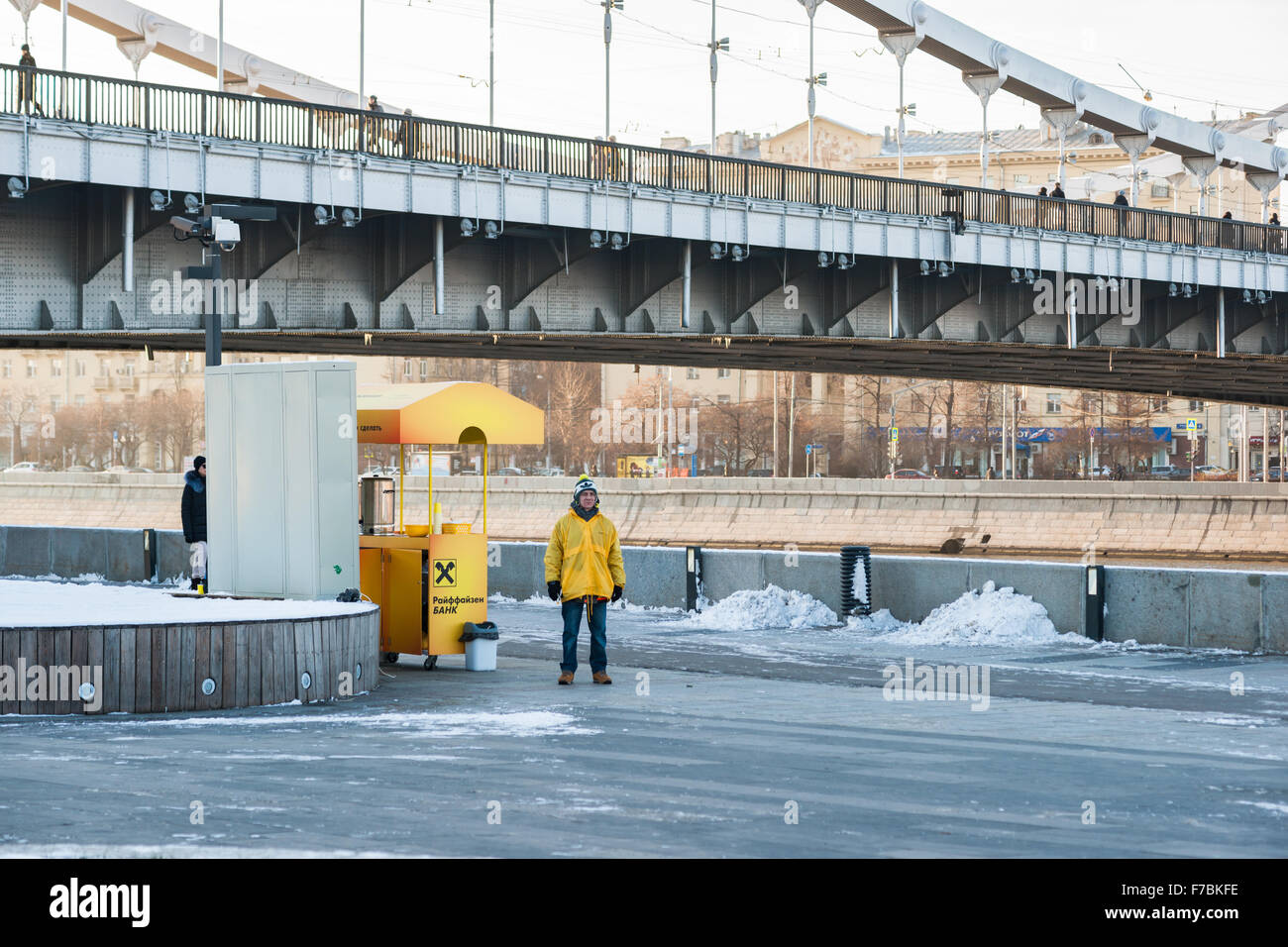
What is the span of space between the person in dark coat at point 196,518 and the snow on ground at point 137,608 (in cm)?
630

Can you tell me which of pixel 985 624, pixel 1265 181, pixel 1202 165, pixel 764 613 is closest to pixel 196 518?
pixel 764 613

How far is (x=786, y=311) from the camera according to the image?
3459 cm

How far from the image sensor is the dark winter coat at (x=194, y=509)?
22.1 metres

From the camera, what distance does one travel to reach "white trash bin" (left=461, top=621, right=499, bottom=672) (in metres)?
15.7

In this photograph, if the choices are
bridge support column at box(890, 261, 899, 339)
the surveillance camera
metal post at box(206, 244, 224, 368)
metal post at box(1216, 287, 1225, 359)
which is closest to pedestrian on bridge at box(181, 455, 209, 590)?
metal post at box(206, 244, 224, 368)

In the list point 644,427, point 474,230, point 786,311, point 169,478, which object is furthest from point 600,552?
point 644,427

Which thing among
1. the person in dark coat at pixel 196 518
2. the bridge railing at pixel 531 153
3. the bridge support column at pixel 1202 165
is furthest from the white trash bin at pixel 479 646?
the bridge support column at pixel 1202 165

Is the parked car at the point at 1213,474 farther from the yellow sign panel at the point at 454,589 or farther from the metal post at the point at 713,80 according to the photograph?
the yellow sign panel at the point at 454,589

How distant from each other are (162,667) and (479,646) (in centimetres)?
376

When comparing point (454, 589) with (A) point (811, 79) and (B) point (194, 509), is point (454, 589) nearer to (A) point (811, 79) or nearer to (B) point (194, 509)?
(B) point (194, 509)

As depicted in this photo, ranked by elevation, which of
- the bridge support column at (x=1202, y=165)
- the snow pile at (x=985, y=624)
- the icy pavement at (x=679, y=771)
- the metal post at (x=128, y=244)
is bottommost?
the icy pavement at (x=679, y=771)
